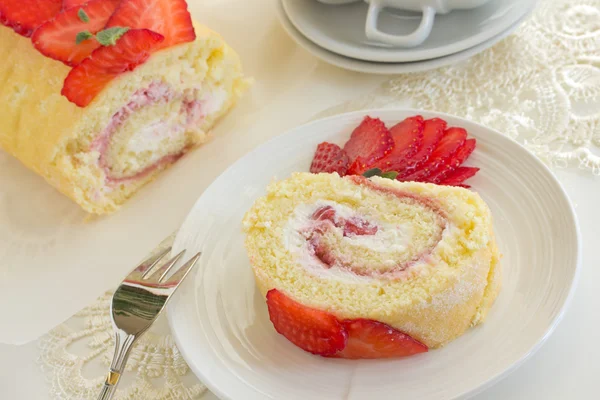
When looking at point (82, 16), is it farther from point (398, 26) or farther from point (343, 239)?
point (343, 239)

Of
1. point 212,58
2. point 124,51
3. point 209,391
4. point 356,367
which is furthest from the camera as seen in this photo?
point 212,58

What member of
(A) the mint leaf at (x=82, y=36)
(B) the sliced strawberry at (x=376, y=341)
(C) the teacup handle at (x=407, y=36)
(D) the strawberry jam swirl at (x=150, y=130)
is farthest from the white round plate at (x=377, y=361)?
(A) the mint leaf at (x=82, y=36)

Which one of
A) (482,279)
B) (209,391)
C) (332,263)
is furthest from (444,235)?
(209,391)

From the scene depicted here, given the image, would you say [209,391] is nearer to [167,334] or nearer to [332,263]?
[167,334]

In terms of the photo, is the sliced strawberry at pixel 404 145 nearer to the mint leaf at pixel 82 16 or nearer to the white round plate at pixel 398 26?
the white round plate at pixel 398 26

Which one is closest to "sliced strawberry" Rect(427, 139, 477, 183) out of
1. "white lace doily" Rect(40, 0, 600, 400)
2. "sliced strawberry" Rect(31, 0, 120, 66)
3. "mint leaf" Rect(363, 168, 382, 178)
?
"mint leaf" Rect(363, 168, 382, 178)

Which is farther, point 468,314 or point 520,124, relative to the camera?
point 520,124
